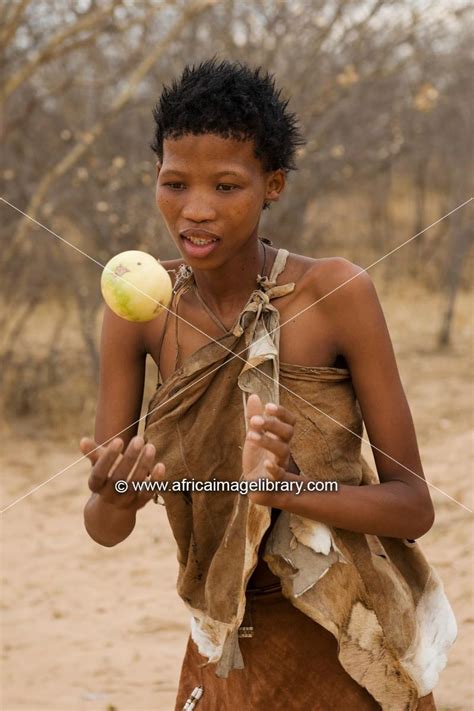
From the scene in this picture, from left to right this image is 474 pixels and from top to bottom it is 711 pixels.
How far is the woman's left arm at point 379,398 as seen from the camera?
1957 mm

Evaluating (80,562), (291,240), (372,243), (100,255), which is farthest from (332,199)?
(80,562)

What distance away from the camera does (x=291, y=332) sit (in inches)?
79.7

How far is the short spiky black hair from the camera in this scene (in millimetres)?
1915

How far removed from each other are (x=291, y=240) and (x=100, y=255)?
1.76 meters

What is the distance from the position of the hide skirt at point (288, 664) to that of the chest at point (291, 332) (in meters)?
0.49

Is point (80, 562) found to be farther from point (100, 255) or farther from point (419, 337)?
point (419, 337)

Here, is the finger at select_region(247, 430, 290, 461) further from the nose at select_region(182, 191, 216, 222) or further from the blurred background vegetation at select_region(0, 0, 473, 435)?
the blurred background vegetation at select_region(0, 0, 473, 435)

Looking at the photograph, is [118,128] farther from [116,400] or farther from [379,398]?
[379,398]

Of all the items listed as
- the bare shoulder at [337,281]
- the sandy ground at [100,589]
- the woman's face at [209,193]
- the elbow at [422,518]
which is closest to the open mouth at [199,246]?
the woman's face at [209,193]

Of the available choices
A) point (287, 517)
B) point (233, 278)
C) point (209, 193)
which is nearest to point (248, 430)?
point (287, 517)

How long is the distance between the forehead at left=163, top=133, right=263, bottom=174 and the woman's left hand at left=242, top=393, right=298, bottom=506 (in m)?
0.48

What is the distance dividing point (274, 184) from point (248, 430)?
20.3 inches

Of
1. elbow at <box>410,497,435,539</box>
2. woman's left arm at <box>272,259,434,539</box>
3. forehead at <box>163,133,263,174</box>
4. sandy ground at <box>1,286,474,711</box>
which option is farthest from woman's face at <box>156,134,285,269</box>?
sandy ground at <box>1,286,474,711</box>

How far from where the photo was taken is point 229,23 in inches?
310
